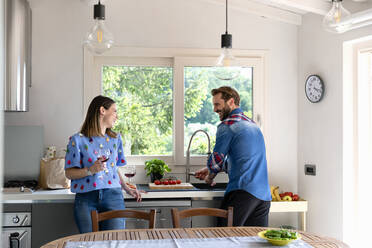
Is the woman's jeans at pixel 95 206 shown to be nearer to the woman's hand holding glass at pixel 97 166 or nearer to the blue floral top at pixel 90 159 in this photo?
the blue floral top at pixel 90 159

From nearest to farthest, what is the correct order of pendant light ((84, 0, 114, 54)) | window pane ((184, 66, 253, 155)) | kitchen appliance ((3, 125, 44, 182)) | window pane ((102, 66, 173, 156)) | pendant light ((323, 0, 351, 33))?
pendant light ((323, 0, 351, 33)) → pendant light ((84, 0, 114, 54)) → kitchen appliance ((3, 125, 44, 182)) → window pane ((102, 66, 173, 156)) → window pane ((184, 66, 253, 155))

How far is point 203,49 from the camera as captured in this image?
435 centimetres

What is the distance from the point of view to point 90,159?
3027 millimetres

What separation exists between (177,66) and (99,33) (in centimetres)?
180

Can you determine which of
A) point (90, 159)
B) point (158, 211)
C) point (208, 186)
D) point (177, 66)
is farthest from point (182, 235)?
point (177, 66)

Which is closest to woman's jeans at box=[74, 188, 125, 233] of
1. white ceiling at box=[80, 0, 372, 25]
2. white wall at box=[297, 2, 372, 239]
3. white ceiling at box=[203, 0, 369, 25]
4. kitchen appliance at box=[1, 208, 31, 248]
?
kitchen appliance at box=[1, 208, 31, 248]

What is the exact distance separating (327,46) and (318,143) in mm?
872

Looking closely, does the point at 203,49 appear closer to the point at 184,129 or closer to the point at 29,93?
the point at 184,129

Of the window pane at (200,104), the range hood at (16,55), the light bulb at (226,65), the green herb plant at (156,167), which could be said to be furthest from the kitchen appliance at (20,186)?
the light bulb at (226,65)

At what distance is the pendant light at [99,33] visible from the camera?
2568 mm

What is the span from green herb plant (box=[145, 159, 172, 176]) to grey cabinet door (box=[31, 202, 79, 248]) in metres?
0.83

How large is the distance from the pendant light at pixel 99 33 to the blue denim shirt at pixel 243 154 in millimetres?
1111

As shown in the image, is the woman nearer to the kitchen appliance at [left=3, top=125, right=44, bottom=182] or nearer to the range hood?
the range hood

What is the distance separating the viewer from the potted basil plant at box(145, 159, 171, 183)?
13.4ft
